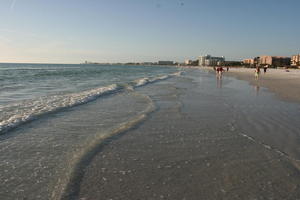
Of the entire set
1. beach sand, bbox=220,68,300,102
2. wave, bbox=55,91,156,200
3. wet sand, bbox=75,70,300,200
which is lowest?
beach sand, bbox=220,68,300,102

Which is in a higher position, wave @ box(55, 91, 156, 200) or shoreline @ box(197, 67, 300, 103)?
wave @ box(55, 91, 156, 200)

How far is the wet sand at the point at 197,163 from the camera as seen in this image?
3428 millimetres

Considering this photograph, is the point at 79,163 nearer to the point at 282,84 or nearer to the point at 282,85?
the point at 282,85

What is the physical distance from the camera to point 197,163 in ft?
14.5

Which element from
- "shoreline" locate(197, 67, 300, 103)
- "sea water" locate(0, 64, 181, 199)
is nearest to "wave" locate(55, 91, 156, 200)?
"sea water" locate(0, 64, 181, 199)

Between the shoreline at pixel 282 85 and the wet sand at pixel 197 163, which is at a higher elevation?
the wet sand at pixel 197 163

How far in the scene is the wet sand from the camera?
3428 mm

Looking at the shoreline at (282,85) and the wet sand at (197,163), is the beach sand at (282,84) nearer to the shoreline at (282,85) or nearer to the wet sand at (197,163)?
the shoreline at (282,85)

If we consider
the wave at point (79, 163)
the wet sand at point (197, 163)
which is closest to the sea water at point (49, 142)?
the wave at point (79, 163)

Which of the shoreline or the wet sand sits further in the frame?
the shoreline

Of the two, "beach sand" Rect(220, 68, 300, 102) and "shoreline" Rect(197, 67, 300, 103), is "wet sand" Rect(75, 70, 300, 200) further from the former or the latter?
"beach sand" Rect(220, 68, 300, 102)

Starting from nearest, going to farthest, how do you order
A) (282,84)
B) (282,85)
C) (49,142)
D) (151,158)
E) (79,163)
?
(79,163) → (151,158) → (49,142) → (282,85) → (282,84)

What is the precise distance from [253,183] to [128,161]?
202cm

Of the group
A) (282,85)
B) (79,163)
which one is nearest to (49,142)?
(79,163)
